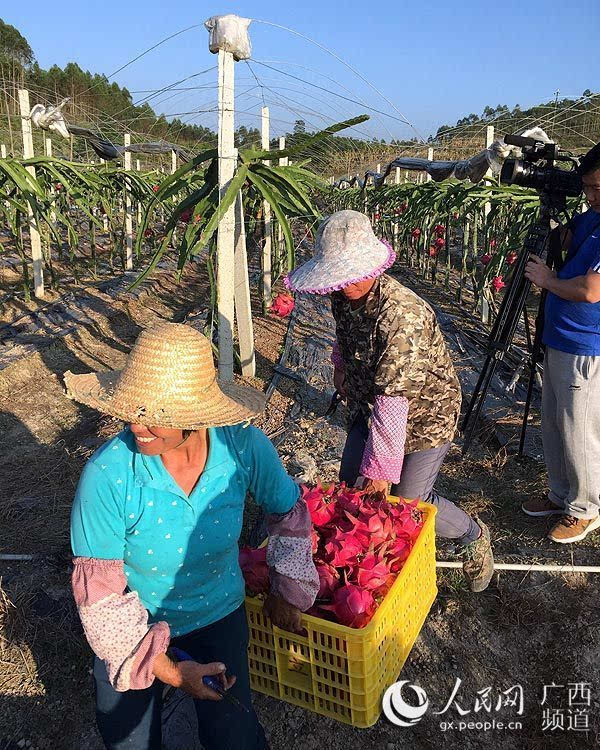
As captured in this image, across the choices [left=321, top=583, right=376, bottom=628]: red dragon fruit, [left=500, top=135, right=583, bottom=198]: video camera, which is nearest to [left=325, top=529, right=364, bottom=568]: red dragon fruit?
[left=321, top=583, right=376, bottom=628]: red dragon fruit

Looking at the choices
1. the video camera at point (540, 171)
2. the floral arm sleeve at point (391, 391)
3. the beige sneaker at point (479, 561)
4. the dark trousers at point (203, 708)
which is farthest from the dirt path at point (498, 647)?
the video camera at point (540, 171)

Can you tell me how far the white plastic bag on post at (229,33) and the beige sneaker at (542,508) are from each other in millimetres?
2722

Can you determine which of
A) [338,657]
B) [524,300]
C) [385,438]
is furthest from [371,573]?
[524,300]

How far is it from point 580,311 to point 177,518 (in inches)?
72.5

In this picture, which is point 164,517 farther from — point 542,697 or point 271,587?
point 542,697

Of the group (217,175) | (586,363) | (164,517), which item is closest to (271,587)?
(164,517)

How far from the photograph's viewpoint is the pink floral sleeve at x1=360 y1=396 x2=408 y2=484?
1.88 metres

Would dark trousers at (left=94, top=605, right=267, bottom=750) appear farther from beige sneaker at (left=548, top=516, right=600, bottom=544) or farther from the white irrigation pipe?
beige sneaker at (left=548, top=516, right=600, bottom=544)

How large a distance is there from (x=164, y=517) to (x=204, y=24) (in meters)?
2.67

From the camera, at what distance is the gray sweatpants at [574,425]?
95.3 inches

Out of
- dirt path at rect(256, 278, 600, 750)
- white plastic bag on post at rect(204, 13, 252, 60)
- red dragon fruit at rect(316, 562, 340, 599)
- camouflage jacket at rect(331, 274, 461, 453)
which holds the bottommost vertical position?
dirt path at rect(256, 278, 600, 750)

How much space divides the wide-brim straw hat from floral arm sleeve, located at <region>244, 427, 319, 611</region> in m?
0.52

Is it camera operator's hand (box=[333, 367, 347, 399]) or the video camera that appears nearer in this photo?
camera operator's hand (box=[333, 367, 347, 399])

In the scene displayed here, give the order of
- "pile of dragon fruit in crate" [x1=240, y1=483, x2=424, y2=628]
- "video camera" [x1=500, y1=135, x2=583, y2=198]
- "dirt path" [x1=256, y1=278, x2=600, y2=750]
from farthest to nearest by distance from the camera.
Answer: "video camera" [x1=500, y1=135, x2=583, y2=198], "dirt path" [x1=256, y1=278, x2=600, y2=750], "pile of dragon fruit in crate" [x1=240, y1=483, x2=424, y2=628]
